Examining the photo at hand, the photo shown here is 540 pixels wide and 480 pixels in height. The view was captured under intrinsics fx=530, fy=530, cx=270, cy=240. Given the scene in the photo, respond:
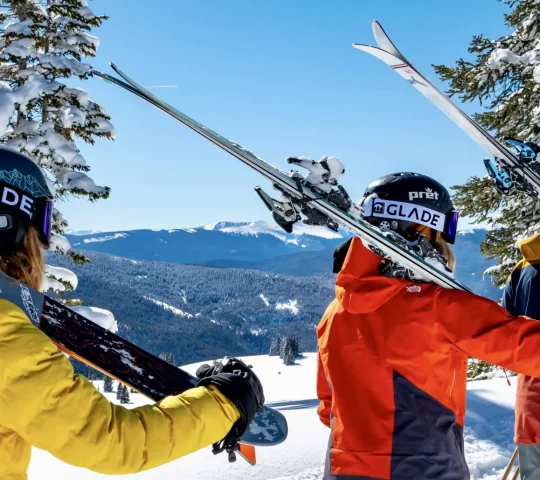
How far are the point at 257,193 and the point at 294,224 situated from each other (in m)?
0.23

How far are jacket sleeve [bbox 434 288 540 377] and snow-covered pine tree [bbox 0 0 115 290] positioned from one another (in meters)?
9.63

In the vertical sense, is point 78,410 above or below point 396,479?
above

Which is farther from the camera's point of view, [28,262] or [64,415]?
[28,262]

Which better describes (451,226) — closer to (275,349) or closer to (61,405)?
(61,405)

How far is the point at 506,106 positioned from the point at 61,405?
12.0m

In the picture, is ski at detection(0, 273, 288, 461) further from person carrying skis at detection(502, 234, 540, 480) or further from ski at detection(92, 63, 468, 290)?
person carrying skis at detection(502, 234, 540, 480)

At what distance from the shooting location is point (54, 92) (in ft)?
35.2

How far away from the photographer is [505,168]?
13.3ft

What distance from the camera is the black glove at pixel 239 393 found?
67.6 inches

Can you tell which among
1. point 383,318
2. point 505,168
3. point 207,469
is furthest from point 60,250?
point 383,318

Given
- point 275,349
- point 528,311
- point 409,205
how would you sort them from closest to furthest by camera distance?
1. point 409,205
2. point 528,311
3. point 275,349

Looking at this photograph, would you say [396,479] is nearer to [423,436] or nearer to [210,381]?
[423,436]

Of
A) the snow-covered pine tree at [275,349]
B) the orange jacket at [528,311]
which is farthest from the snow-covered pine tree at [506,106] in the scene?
the snow-covered pine tree at [275,349]

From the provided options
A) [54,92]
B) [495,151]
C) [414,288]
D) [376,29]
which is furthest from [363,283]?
[54,92]
